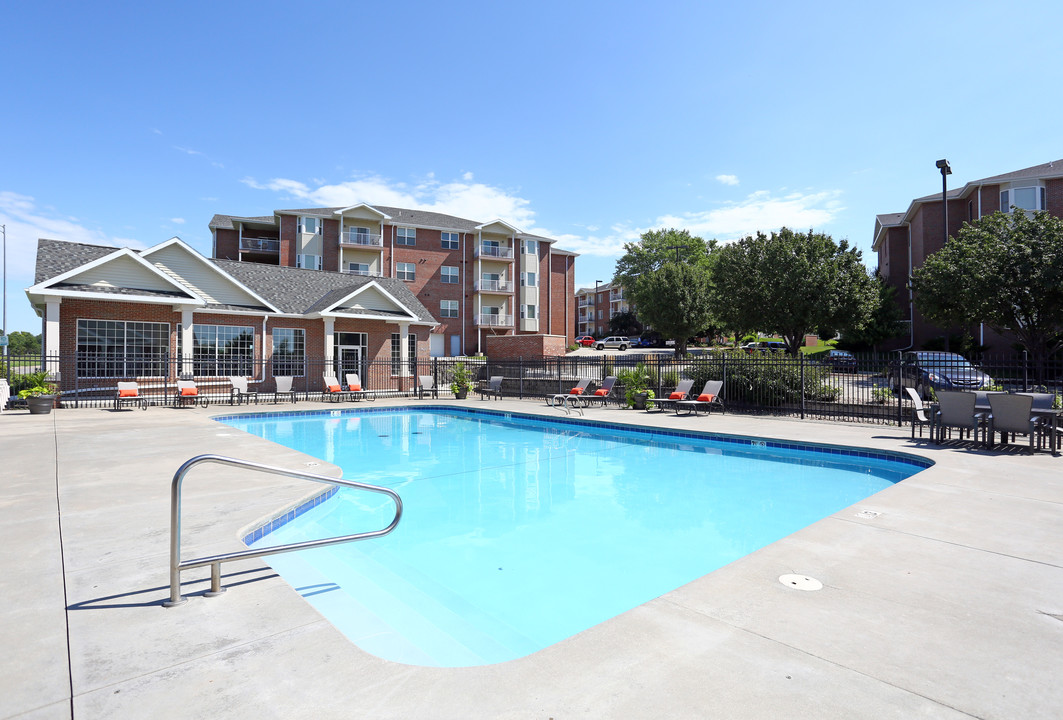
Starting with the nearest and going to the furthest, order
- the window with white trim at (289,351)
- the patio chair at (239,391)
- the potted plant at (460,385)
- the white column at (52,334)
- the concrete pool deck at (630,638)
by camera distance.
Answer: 1. the concrete pool deck at (630,638)
2. the white column at (52,334)
3. the patio chair at (239,391)
4. the potted plant at (460,385)
5. the window with white trim at (289,351)

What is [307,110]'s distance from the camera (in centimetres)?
1994

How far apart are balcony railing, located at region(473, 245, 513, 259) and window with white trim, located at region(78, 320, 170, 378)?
93.5 feet

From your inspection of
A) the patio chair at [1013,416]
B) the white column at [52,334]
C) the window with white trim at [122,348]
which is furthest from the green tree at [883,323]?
the white column at [52,334]

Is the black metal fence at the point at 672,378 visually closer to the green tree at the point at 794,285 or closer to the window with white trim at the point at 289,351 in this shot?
the window with white trim at the point at 289,351

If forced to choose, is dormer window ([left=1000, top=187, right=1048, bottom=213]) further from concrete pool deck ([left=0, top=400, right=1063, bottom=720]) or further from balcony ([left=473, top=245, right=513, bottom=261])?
concrete pool deck ([left=0, top=400, right=1063, bottom=720])

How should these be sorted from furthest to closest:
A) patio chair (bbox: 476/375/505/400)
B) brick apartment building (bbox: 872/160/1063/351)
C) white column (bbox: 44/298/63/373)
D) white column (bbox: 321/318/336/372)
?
brick apartment building (bbox: 872/160/1063/351) → white column (bbox: 321/318/336/372) → patio chair (bbox: 476/375/505/400) → white column (bbox: 44/298/63/373)

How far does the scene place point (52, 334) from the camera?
760 inches

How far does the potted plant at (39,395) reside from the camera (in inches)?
656

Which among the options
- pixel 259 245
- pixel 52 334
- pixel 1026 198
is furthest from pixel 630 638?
pixel 259 245

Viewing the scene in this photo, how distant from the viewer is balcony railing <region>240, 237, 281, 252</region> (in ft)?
142

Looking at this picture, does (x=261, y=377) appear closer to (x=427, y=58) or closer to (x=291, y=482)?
(x=427, y=58)

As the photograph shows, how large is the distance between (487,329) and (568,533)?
41086mm

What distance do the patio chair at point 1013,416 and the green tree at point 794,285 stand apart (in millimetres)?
22451

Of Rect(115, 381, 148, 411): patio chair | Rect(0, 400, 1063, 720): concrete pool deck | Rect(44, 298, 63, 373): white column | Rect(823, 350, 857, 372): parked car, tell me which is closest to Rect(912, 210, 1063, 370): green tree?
Rect(823, 350, 857, 372): parked car
